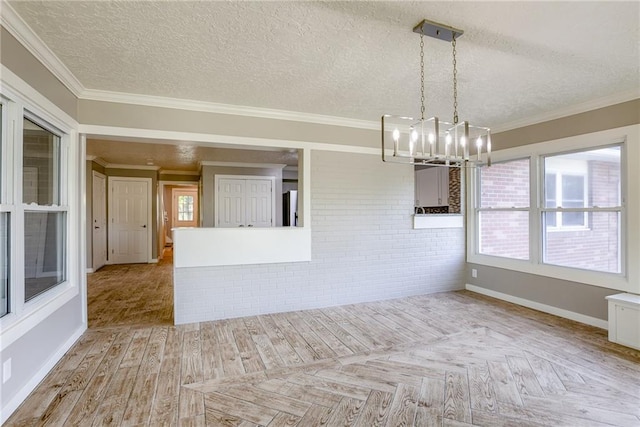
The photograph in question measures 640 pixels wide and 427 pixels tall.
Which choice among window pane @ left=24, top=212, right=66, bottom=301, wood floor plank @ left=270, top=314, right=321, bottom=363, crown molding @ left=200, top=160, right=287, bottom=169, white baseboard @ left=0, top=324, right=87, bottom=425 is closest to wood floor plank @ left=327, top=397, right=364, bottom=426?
wood floor plank @ left=270, top=314, right=321, bottom=363

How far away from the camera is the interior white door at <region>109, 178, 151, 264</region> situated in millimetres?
7648

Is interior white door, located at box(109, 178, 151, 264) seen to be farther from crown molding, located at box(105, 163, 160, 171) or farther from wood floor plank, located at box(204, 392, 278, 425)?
wood floor plank, located at box(204, 392, 278, 425)

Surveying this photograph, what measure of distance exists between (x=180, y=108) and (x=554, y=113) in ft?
14.4

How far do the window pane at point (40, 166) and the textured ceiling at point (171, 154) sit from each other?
7.43 ft

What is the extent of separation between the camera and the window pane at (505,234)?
4414 millimetres

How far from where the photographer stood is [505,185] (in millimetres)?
4695

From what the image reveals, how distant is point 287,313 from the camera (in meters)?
3.99

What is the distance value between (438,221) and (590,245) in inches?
69.9

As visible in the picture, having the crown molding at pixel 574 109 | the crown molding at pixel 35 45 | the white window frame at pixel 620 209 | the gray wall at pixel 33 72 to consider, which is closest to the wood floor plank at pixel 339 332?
the white window frame at pixel 620 209

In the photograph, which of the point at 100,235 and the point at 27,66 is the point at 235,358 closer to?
the point at 27,66

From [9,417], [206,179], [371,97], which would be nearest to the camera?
[9,417]

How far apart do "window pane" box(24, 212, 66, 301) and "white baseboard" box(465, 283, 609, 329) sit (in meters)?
5.18

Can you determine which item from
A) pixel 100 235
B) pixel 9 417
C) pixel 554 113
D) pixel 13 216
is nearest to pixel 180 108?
pixel 13 216

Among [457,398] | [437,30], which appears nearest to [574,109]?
[437,30]
